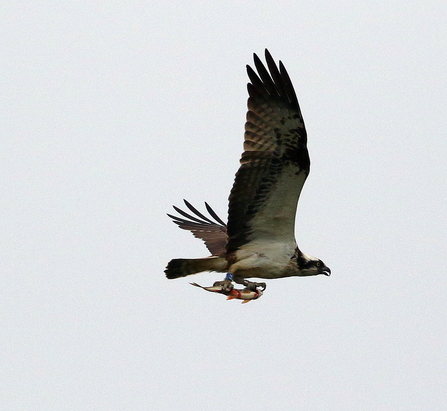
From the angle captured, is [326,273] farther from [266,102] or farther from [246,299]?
[266,102]

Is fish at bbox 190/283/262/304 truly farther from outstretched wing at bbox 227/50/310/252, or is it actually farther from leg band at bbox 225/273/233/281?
outstretched wing at bbox 227/50/310/252

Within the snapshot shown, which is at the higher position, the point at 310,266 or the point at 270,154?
the point at 270,154

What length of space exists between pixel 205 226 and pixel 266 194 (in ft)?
11.4

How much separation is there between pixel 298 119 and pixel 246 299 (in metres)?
2.52

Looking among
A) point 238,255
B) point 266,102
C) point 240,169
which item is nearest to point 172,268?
point 238,255

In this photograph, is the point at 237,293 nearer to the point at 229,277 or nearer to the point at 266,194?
the point at 229,277

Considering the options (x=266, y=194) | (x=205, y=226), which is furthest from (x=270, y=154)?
(x=205, y=226)

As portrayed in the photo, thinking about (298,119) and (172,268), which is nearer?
(298,119)

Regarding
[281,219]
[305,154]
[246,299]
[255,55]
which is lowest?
[246,299]

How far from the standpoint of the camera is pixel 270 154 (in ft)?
39.0

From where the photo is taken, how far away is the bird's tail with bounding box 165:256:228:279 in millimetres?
12691

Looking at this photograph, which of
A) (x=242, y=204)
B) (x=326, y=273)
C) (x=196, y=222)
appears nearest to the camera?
(x=242, y=204)

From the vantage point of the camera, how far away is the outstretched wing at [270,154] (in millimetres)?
11672

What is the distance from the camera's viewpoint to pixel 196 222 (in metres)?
15.6
